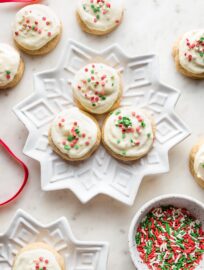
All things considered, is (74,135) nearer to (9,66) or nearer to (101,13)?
(9,66)

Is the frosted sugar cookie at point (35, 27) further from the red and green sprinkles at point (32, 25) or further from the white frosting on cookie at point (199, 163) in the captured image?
the white frosting on cookie at point (199, 163)

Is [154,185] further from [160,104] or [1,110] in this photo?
[1,110]

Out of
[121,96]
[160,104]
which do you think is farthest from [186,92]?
[121,96]

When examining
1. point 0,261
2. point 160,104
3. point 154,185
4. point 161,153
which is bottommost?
point 0,261

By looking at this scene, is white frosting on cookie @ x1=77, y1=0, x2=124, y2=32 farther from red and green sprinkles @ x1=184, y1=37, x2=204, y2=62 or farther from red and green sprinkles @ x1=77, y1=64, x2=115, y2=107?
red and green sprinkles @ x1=184, y1=37, x2=204, y2=62

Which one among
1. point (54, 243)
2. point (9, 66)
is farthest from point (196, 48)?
point (54, 243)

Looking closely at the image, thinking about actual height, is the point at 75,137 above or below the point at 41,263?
above

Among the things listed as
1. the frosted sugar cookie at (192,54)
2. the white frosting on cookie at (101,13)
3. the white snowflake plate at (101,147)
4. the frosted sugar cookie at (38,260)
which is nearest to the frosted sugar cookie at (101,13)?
the white frosting on cookie at (101,13)
